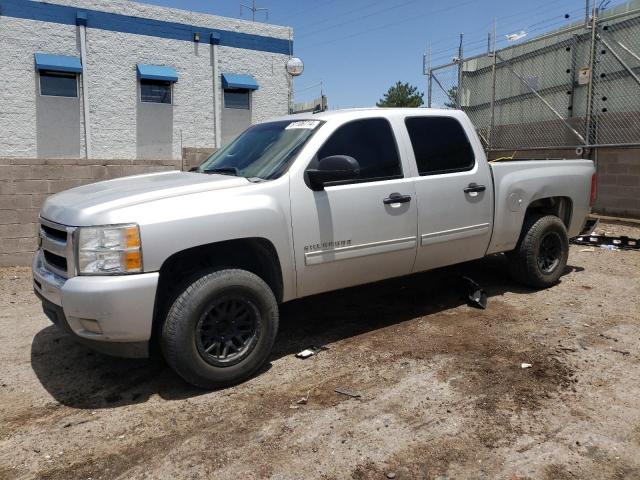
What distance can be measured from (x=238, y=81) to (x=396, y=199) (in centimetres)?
1509

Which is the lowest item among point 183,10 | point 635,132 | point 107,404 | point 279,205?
point 107,404

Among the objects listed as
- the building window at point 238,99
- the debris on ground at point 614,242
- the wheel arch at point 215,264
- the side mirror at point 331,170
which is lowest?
the debris on ground at point 614,242

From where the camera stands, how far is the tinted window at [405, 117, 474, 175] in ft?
15.9

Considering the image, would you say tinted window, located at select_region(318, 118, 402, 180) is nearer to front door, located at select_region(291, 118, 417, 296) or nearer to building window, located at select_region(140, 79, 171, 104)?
front door, located at select_region(291, 118, 417, 296)

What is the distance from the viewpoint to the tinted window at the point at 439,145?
15.9 ft

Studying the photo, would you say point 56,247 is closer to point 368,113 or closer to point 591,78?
point 368,113

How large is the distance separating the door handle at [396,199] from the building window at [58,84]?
46.9 ft

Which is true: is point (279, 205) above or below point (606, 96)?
below

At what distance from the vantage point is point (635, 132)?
31.9 feet

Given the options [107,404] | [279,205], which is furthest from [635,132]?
[107,404]

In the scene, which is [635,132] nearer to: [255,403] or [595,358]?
[595,358]

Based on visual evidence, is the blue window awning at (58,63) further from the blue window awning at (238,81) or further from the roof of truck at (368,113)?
the roof of truck at (368,113)

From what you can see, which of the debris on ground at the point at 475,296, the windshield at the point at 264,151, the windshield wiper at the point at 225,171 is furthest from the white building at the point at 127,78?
the debris on ground at the point at 475,296

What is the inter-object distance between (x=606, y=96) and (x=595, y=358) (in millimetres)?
7673
